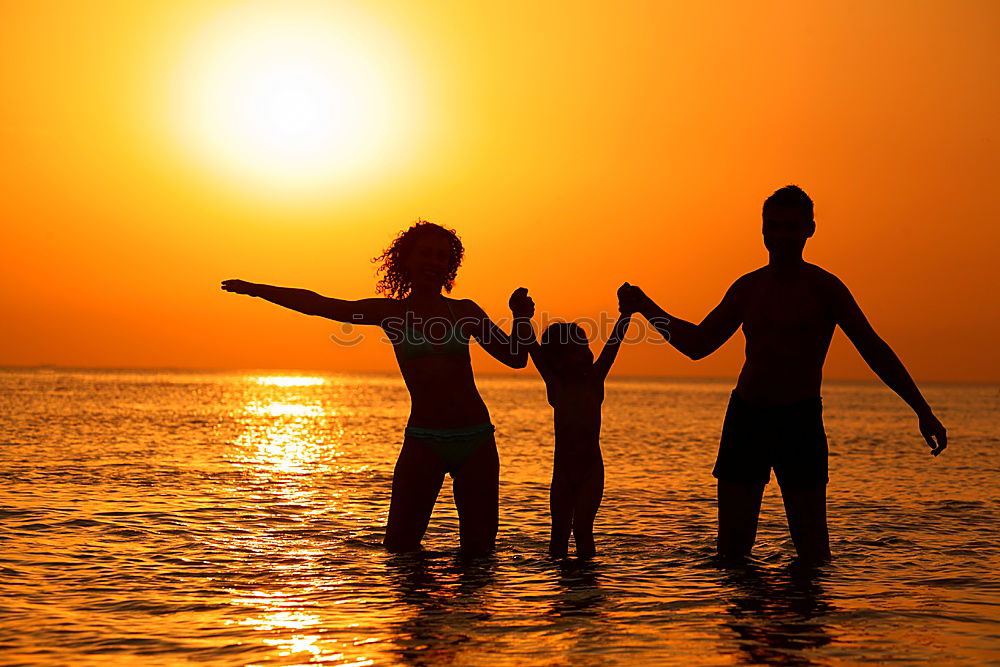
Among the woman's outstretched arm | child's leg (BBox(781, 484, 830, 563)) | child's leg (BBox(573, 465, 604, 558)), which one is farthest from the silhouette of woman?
child's leg (BBox(781, 484, 830, 563))

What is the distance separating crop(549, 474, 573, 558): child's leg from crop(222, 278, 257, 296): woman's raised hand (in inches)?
100

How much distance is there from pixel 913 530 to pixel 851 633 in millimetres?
5908

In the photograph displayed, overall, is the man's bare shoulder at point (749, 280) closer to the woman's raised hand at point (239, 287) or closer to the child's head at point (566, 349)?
the child's head at point (566, 349)

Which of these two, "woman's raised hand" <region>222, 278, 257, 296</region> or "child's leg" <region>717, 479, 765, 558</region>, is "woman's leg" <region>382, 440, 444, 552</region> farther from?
"child's leg" <region>717, 479, 765, 558</region>

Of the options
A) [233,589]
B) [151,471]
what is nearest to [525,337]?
[233,589]

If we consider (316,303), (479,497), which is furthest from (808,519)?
(316,303)

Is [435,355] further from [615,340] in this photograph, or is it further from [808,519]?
[808,519]

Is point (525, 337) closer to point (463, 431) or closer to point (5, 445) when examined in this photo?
point (463, 431)

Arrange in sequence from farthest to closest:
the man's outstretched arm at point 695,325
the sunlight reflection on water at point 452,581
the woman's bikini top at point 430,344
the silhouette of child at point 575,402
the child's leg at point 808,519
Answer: the silhouette of child at point 575,402, the woman's bikini top at point 430,344, the man's outstretched arm at point 695,325, the child's leg at point 808,519, the sunlight reflection on water at point 452,581

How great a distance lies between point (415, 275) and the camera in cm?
790

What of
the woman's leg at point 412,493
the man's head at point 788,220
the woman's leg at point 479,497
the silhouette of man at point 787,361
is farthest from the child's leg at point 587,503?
the man's head at point 788,220

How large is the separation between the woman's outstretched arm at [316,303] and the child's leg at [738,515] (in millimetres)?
2777

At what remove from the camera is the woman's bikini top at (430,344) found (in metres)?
7.67

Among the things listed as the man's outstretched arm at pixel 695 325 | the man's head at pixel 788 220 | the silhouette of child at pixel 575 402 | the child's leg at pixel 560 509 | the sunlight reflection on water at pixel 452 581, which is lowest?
the sunlight reflection on water at pixel 452 581
